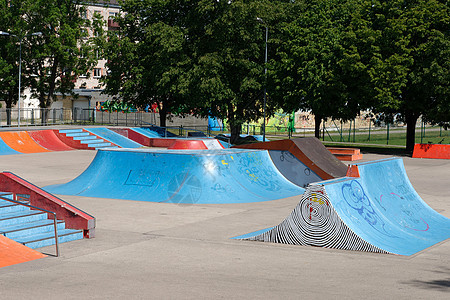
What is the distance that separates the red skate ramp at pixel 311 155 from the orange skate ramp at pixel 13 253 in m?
11.9

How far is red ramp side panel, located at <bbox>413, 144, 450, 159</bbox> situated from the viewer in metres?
32.8

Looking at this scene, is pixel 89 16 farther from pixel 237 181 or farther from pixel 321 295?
pixel 321 295

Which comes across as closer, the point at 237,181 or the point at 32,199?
the point at 32,199

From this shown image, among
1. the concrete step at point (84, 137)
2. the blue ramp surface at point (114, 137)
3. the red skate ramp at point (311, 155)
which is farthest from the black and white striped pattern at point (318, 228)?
the blue ramp surface at point (114, 137)

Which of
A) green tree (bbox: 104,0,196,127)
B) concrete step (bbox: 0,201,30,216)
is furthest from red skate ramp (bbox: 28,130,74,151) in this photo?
concrete step (bbox: 0,201,30,216)

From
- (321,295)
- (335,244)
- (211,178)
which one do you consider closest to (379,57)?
(211,178)

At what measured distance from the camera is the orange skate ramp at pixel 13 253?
9055 mm

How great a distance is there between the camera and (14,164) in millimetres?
25438

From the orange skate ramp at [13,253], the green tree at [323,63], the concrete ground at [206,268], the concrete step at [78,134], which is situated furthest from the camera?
the concrete step at [78,134]

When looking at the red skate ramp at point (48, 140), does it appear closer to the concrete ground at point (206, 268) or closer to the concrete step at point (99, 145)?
the concrete step at point (99, 145)

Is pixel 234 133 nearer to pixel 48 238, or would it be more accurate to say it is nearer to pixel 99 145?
pixel 99 145

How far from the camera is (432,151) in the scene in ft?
109

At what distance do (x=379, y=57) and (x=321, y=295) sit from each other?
96.4 ft

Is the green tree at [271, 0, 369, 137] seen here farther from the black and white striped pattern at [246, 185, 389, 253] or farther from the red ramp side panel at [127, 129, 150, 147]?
the black and white striped pattern at [246, 185, 389, 253]
